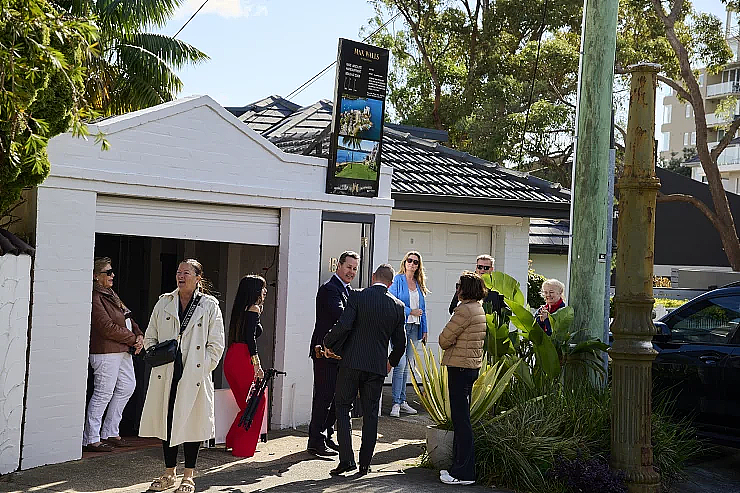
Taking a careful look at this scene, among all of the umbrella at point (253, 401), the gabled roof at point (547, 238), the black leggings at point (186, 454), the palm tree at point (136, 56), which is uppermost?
the palm tree at point (136, 56)

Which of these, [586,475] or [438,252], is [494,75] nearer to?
[438,252]

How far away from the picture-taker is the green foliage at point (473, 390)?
8.53m

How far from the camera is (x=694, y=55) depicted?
28.9m

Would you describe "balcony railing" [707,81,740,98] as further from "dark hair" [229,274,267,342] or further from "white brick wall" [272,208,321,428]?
"dark hair" [229,274,267,342]

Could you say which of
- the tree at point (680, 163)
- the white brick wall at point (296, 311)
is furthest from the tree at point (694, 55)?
the tree at point (680, 163)

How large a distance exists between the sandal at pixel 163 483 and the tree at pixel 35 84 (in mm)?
2479

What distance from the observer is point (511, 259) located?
1445cm

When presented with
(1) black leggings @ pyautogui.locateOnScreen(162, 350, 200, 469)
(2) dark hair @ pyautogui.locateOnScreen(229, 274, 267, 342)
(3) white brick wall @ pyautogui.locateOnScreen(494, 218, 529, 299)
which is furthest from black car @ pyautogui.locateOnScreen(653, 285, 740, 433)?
(1) black leggings @ pyautogui.locateOnScreen(162, 350, 200, 469)

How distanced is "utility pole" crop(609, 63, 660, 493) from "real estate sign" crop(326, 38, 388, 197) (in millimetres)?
3560

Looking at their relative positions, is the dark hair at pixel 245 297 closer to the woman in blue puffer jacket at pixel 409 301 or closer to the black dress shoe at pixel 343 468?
the black dress shoe at pixel 343 468

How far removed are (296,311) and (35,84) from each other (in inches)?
168

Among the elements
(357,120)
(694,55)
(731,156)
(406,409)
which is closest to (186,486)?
(406,409)

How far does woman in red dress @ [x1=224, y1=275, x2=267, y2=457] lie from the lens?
8797 mm

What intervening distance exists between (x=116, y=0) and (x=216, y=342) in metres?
14.6
